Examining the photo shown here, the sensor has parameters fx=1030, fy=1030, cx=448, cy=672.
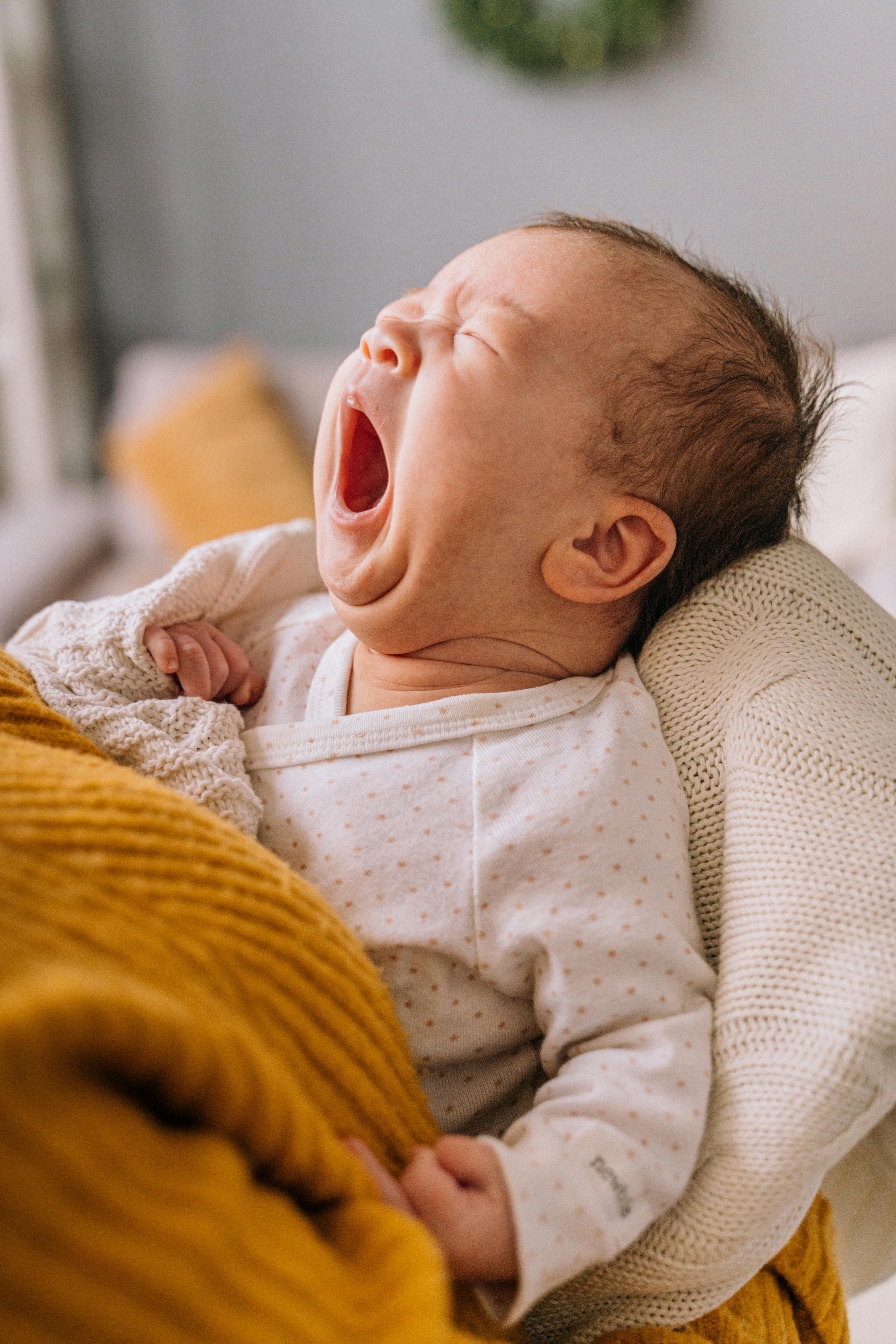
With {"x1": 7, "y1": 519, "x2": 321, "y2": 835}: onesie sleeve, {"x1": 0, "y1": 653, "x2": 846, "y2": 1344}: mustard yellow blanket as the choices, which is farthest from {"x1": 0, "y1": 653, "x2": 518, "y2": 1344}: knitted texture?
{"x1": 7, "y1": 519, "x2": 321, "y2": 835}: onesie sleeve

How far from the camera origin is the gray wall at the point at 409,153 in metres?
2.32

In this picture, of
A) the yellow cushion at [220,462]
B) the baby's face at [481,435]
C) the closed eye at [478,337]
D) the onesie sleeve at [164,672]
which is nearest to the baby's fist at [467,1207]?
the onesie sleeve at [164,672]

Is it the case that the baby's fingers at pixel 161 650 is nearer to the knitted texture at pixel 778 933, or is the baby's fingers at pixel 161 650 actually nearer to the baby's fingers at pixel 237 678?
the baby's fingers at pixel 237 678

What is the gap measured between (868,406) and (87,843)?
192 centimetres

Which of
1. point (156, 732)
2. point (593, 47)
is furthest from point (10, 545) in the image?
point (156, 732)

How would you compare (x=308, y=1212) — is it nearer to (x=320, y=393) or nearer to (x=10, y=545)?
(x=10, y=545)

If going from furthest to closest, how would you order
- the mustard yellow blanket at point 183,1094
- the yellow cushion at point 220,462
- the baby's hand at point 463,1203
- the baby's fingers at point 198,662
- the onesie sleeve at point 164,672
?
the yellow cushion at point 220,462
the baby's fingers at point 198,662
the onesie sleeve at point 164,672
the baby's hand at point 463,1203
the mustard yellow blanket at point 183,1094

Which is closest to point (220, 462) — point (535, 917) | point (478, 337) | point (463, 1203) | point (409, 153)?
point (409, 153)

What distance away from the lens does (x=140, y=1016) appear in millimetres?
398

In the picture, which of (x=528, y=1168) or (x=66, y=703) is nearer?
(x=528, y=1168)

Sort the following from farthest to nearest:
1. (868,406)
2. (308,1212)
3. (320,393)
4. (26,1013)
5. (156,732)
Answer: (320,393) < (868,406) < (156,732) < (308,1212) < (26,1013)

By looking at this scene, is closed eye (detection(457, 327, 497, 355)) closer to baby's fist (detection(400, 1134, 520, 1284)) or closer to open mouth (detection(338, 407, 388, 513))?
open mouth (detection(338, 407, 388, 513))

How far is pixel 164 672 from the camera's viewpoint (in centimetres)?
81

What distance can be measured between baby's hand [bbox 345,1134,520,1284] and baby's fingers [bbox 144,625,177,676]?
40 centimetres
